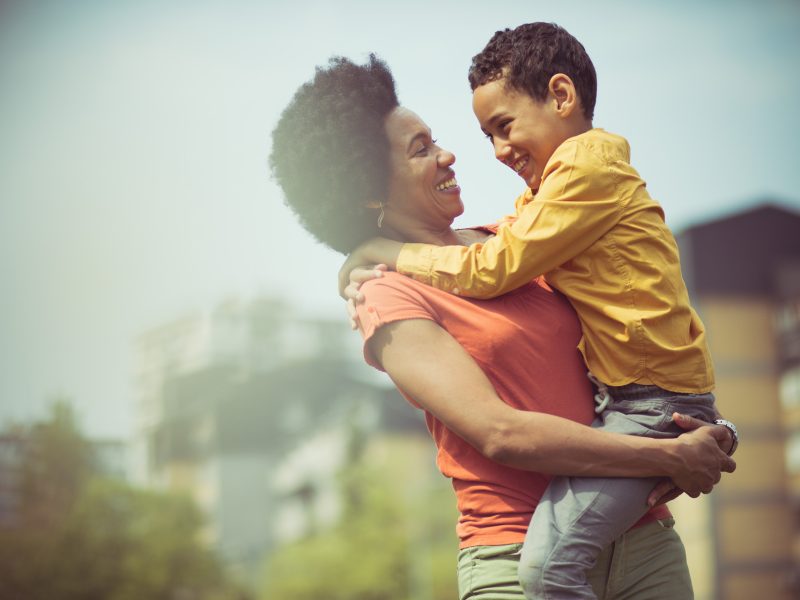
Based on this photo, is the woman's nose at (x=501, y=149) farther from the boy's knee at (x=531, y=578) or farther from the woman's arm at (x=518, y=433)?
the boy's knee at (x=531, y=578)

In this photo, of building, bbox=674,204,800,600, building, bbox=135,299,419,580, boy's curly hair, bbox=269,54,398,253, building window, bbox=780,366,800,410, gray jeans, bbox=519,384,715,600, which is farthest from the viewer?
building, bbox=135,299,419,580

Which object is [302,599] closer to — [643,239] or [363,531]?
[363,531]

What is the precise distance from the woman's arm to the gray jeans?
4cm

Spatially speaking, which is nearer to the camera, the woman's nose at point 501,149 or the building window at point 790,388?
the woman's nose at point 501,149

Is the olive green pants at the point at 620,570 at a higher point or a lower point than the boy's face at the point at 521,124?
lower

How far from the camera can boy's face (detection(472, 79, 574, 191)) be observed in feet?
9.07

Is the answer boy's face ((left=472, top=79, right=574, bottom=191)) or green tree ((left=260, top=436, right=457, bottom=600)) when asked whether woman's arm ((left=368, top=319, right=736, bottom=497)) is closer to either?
boy's face ((left=472, top=79, right=574, bottom=191))

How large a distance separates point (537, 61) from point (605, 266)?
524mm

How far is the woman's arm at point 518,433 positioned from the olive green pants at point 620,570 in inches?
6.6

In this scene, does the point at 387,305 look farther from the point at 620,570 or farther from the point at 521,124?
the point at 620,570

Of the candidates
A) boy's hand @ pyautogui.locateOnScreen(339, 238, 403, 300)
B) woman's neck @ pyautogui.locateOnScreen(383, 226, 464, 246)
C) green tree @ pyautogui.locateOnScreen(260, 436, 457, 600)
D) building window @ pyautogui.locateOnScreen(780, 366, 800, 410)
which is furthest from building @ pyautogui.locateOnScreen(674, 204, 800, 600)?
boy's hand @ pyautogui.locateOnScreen(339, 238, 403, 300)

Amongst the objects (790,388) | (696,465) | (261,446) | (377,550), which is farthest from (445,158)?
(261,446)

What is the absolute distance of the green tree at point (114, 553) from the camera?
39062 millimetres

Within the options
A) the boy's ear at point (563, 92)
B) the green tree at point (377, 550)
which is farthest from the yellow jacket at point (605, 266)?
the green tree at point (377, 550)
